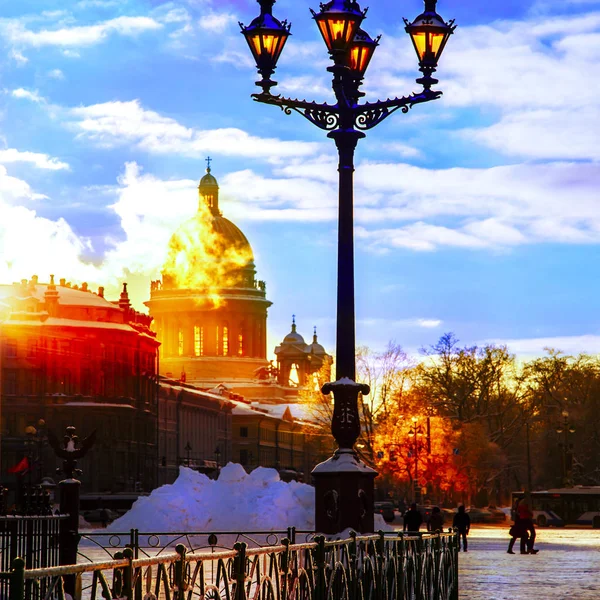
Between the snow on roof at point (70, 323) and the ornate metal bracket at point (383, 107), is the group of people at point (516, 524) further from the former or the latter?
the snow on roof at point (70, 323)

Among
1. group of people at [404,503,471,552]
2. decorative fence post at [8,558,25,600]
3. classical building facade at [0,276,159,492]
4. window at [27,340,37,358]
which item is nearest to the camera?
decorative fence post at [8,558,25,600]

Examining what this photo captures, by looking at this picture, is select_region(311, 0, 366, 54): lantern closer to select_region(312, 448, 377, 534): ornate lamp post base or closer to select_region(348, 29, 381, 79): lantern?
select_region(348, 29, 381, 79): lantern

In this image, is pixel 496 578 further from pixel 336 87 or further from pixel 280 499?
pixel 280 499

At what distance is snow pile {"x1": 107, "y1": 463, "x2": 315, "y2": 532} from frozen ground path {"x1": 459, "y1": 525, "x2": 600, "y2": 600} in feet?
13.5

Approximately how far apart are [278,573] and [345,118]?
11146 millimetres

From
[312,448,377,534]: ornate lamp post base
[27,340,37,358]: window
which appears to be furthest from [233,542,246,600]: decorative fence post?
[27,340,37,358]: window

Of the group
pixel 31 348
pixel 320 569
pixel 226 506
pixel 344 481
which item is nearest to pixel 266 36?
pixel 344 481

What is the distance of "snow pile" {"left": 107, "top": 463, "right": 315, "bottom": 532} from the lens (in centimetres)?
4188

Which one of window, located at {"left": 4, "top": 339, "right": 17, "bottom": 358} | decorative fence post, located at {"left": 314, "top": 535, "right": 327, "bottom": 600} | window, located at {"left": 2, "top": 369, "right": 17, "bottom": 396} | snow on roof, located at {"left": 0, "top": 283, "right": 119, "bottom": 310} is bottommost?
decorative fence post, located at {"left": 314, "top": 535, "right": 327, "bottom": 600}

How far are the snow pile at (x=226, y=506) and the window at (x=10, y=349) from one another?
7426 cm

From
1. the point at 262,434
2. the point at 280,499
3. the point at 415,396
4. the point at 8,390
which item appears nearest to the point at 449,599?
the point at 280,499

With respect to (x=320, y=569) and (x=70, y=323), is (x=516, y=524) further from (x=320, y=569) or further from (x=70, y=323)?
(x=70, y=323)

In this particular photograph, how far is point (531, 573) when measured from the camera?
32.3 metres

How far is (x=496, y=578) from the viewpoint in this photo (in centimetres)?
3008
